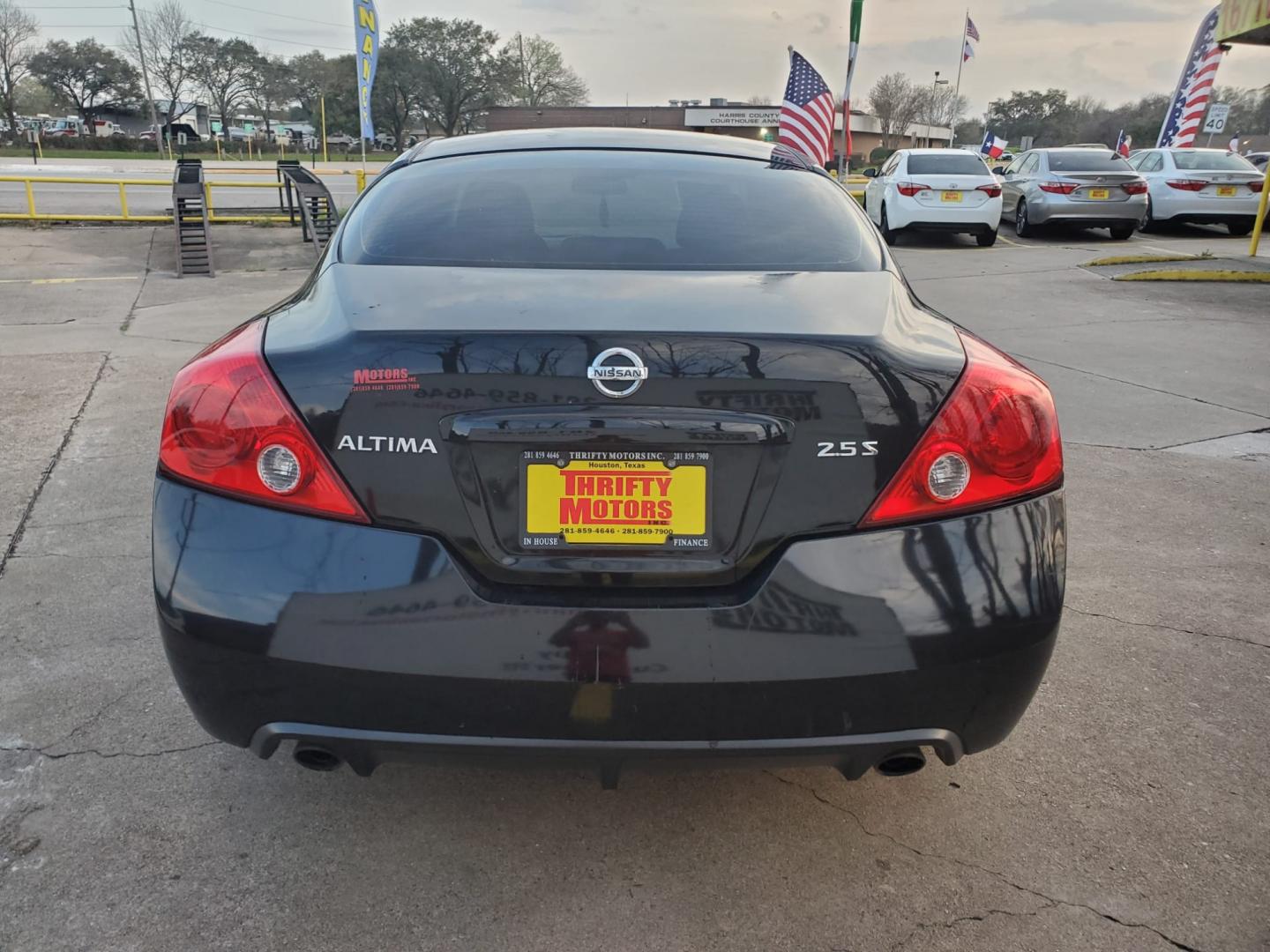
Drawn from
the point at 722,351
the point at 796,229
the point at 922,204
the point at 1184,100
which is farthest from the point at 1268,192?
the point at 722,351

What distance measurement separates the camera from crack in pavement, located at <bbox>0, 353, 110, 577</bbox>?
396 cm

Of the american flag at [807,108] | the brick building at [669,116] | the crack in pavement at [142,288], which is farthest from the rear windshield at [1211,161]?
the brick building at [669,116]

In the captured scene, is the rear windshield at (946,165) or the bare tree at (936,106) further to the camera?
the bare tree at (936,106)

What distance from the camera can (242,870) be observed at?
7.37 feet

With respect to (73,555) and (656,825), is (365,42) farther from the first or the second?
(656,825)

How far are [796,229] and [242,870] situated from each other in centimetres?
211

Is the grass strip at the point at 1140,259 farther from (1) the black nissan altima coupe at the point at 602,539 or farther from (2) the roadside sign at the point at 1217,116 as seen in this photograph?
(2) the roadside sign at the point at 1217,116

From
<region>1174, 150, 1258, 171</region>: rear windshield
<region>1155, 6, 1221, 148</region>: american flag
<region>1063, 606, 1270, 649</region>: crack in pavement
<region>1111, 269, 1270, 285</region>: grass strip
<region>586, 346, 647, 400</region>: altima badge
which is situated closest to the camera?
<region>586, 346, 647, 400</region>: altima badge

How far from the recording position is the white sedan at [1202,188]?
56.1 ft

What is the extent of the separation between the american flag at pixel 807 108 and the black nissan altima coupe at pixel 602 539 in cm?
1433

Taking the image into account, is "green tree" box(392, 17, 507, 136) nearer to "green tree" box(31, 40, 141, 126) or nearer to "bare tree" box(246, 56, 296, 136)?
"bare tree" box(246, 56, 296, 136)

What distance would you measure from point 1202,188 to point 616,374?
1900cm

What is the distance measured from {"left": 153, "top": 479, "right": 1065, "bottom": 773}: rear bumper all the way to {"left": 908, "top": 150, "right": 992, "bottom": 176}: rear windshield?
15843mm

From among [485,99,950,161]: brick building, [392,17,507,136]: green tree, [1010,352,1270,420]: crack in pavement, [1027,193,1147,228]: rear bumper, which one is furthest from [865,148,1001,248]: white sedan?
[392,17,507,136]: green tree
